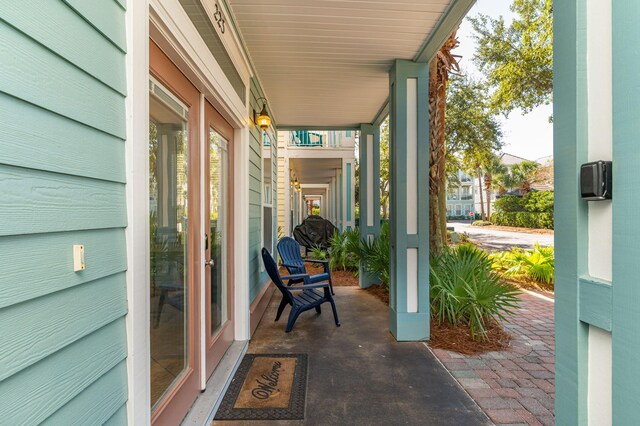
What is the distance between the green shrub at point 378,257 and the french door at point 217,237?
251 cm

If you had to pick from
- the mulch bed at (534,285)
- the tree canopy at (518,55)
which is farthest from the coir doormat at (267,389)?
the tree canopy at (518,55)

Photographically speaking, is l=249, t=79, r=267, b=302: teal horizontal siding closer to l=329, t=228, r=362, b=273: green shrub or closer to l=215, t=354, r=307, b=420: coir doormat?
l=215, t=354, r=307, b=420: coir doormat

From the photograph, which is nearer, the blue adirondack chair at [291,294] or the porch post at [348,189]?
the blue adirondack chair at [291,294]

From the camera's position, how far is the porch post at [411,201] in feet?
11.0

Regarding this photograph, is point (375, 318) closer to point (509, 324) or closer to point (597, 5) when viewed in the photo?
point (509, 324)

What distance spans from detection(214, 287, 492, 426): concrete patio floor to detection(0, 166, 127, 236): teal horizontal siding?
5.40 feet

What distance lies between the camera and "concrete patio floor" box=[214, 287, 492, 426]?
2.10 m

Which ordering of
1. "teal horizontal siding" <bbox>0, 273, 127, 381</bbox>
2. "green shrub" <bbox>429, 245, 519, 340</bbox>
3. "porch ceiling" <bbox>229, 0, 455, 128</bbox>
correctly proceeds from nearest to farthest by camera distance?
"teal horizontal siding" <bbox>0, 273, 127, 381</bbox> < "porch ceiling" <bbox>229, 0, 455, 128</bbox> < "green shrub" <bbox>429, 245, 519, 340</bbox>

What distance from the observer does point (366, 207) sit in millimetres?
5797

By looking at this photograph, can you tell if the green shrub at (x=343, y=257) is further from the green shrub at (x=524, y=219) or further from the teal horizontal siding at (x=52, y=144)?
the green shrub at (x=524, y=219)

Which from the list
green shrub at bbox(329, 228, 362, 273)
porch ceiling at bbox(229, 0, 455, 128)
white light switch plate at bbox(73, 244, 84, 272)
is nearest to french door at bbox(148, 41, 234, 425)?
white light switch plate at bbox(73, 244, 84, 272)

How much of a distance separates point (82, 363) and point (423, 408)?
6.79ft

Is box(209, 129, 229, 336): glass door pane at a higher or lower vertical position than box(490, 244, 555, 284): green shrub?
higher

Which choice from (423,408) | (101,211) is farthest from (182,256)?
(423,408)
